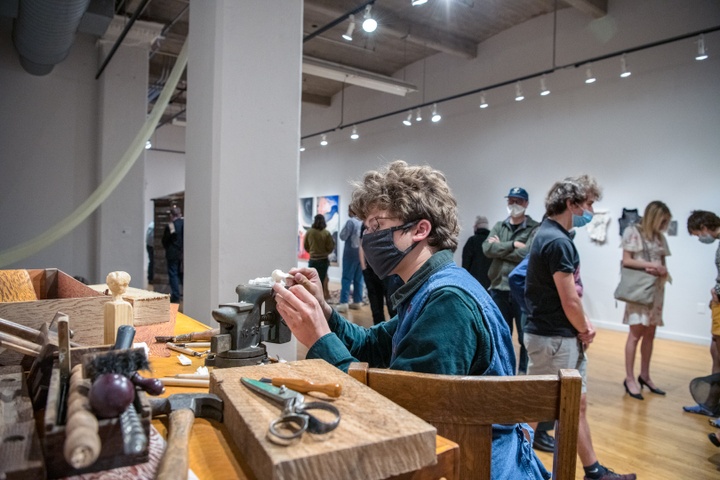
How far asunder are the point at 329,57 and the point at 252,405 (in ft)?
30.5

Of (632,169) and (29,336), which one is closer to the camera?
(29,336)

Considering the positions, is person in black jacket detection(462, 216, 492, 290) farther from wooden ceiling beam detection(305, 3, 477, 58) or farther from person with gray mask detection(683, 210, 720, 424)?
wooden ceiling beam detection(305, 3, 477, 58)

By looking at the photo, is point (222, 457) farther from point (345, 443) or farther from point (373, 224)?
point (373, 224)

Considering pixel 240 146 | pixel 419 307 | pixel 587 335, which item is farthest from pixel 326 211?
pixel 419 307

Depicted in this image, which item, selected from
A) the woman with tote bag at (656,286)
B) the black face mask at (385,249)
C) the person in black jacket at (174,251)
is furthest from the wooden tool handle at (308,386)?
the person in black jacket at (174,251)

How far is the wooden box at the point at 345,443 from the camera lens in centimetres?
58

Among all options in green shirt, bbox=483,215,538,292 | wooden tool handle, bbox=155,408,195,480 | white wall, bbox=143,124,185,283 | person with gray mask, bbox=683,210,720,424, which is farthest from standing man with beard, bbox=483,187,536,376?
white wall, bbox=143,124,185,283

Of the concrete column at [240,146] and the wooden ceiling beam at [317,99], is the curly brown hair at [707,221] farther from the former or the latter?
the wooden ceiling beam at [317,99]

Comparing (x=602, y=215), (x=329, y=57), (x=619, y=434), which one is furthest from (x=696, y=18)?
(x=329, y=57)

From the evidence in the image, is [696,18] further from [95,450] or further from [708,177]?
[95,450]

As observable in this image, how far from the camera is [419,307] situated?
1.20 m

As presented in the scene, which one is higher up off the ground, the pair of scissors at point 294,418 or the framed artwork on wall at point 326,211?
the framed artwork on wall at point 326,211

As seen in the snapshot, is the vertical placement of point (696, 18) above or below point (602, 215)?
above

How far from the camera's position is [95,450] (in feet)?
1.78
